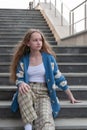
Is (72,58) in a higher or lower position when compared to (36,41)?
lower

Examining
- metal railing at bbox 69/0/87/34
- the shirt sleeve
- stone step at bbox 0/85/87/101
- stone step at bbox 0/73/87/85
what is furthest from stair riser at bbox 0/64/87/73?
metal railing at bbox 69/0/87/34

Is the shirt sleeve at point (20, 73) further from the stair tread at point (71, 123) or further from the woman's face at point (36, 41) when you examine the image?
the stair tread at point (71, 123)

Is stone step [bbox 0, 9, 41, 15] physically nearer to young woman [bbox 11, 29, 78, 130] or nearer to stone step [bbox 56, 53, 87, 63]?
stone step [bbox 56, 53, 87, 63]

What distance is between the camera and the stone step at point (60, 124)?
154 inches

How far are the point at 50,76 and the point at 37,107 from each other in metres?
0.34

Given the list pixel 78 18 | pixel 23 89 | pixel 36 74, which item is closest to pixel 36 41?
pixel 36 74

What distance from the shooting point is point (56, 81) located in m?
4.15

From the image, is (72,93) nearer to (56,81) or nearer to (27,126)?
(56,81)

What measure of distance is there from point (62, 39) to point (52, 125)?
5.21 metres

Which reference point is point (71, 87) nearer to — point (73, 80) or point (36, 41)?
point (73, 80)

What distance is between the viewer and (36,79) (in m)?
4.09

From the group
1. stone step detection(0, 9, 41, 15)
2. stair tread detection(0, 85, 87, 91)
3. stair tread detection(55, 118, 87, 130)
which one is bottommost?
stair tread detection(55, 118, 87, 130)

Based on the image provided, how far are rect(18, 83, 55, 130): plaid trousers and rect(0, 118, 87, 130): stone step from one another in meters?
0.15

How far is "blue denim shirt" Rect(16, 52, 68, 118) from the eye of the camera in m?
4.03
